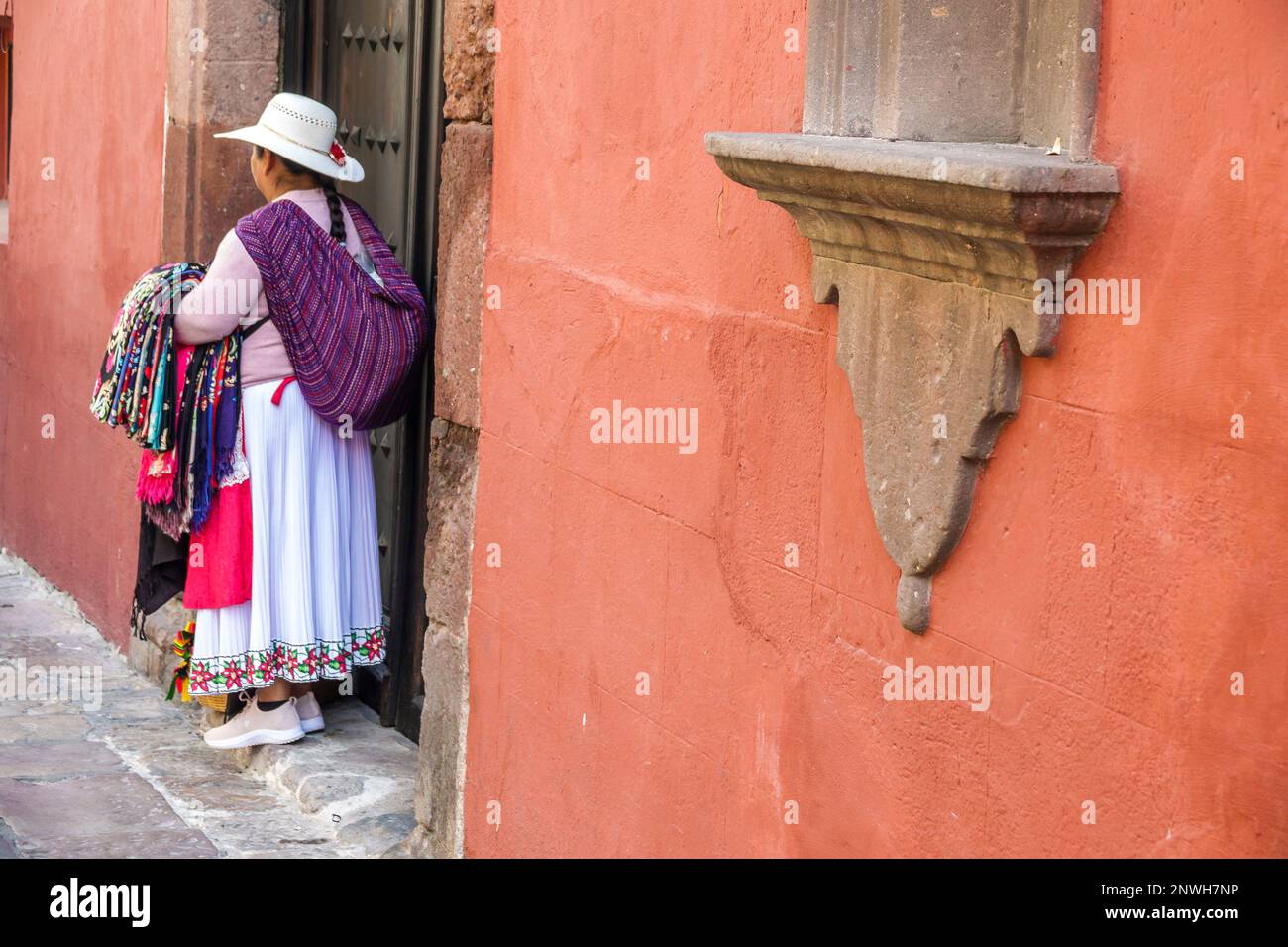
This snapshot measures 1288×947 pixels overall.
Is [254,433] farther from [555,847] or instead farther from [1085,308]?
[1085,308]

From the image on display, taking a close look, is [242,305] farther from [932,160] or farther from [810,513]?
[932,160]

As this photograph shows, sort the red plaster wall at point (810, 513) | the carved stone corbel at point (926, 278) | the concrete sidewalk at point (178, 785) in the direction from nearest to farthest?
the red plaster wall at point (810, 513)
the carved stone corbel at point (926, 278)
the concrete sidewalk at point (178, 785)

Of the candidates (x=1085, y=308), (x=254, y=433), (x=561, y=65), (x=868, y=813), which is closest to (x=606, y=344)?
(x=561, y=65)

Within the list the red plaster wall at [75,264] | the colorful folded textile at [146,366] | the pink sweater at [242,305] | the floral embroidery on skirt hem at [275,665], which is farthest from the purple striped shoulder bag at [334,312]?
the red plaster wall at [75,264]

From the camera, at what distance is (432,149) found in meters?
5.30

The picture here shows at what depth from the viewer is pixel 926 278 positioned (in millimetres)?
2604

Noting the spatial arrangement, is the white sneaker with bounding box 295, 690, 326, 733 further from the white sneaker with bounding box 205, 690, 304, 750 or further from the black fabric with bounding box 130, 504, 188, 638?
→ the black fabric with bounding box 130, 504, 188, 638

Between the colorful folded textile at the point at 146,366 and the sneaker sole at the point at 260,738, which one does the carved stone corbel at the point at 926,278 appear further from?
the sneaker sole at the point at 260,738

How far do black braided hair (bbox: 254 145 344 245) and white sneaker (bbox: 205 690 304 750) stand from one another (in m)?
1.41

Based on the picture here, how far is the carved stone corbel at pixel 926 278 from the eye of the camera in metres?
2.28

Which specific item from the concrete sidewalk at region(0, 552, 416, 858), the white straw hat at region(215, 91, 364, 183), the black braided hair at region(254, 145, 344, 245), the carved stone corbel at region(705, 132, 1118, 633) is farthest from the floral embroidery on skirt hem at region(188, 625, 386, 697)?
the carved stone corbel at region(705, 132, 1118, 633)

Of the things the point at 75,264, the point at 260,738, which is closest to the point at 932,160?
the point at 260,738

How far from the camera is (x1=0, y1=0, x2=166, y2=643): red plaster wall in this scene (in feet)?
22.6

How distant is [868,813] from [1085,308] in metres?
0.94
